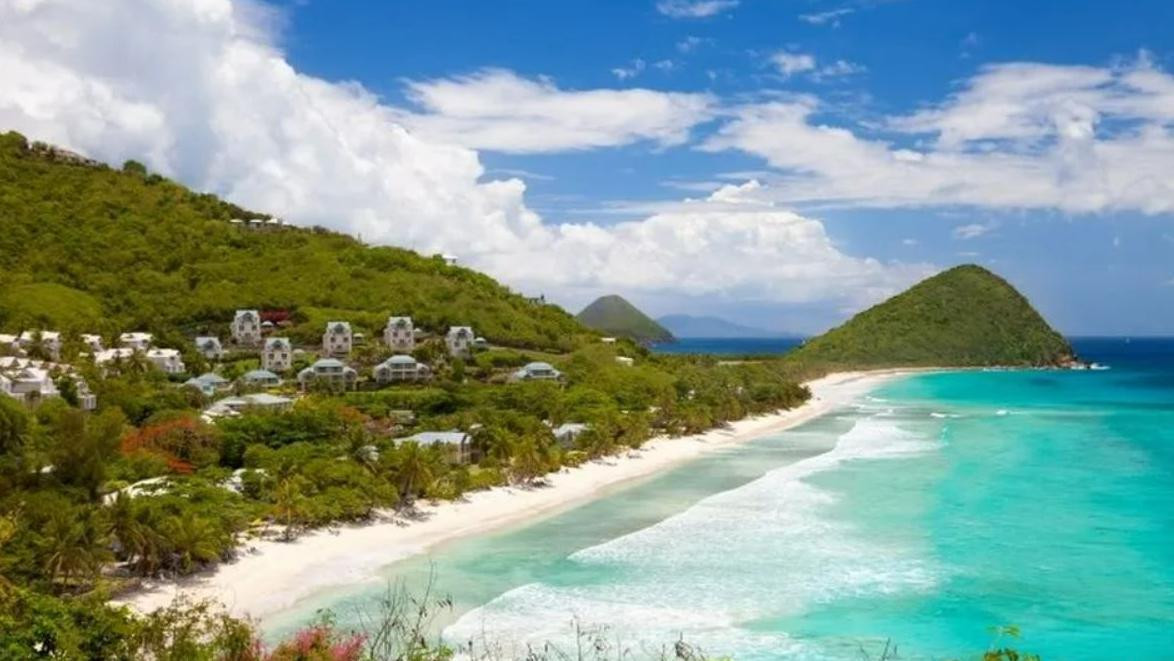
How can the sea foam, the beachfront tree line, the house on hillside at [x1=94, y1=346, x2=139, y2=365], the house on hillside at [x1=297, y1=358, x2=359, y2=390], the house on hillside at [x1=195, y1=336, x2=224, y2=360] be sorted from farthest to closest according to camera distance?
1. the house on hillside at [x1=195, y1=336, x2=224, y2=360]
2. the house on hillside at [x1=297, y1=358, x2=359, y2=390]
3. the house on hillside at [x1=94, y1=346, x2=139, y2=365]
4. the sea foam
5. the beachfront tree line

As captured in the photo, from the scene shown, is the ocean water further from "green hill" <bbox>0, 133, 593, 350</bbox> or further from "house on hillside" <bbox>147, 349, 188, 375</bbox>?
"green hill" <bbox>0, 133, 593, 350</bbox>

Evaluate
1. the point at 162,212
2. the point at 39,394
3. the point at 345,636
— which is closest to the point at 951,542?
the point at 345,636

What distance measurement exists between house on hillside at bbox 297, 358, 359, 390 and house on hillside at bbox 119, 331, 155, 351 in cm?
1397

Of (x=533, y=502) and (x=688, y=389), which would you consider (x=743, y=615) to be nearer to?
(x=533, y=502)

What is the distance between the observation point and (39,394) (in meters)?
57.7

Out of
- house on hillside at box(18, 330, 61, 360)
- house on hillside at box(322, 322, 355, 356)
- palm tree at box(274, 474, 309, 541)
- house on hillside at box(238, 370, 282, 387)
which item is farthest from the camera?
house on hillside at box(322, 322, 355, 356)

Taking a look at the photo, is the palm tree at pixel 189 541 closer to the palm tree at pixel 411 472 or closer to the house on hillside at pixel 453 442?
the palm tree at pixel 411 472

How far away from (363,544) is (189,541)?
287 inches

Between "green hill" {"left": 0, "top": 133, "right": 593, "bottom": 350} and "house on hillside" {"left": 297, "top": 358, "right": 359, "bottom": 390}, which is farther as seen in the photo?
"green hill" {"left": 0, "top": 133, "right": 593, "bottom": 350}

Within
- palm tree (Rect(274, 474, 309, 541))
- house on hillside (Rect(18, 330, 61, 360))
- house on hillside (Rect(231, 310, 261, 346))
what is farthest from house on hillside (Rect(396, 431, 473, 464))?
house on hillside (Rect(231, 310, 261, 346))

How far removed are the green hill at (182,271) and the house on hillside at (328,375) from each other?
20159 mm

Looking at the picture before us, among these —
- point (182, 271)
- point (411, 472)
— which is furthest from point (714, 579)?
point (182, 271)

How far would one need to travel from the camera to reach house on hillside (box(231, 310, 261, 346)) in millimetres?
94125

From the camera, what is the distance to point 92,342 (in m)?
77.7
